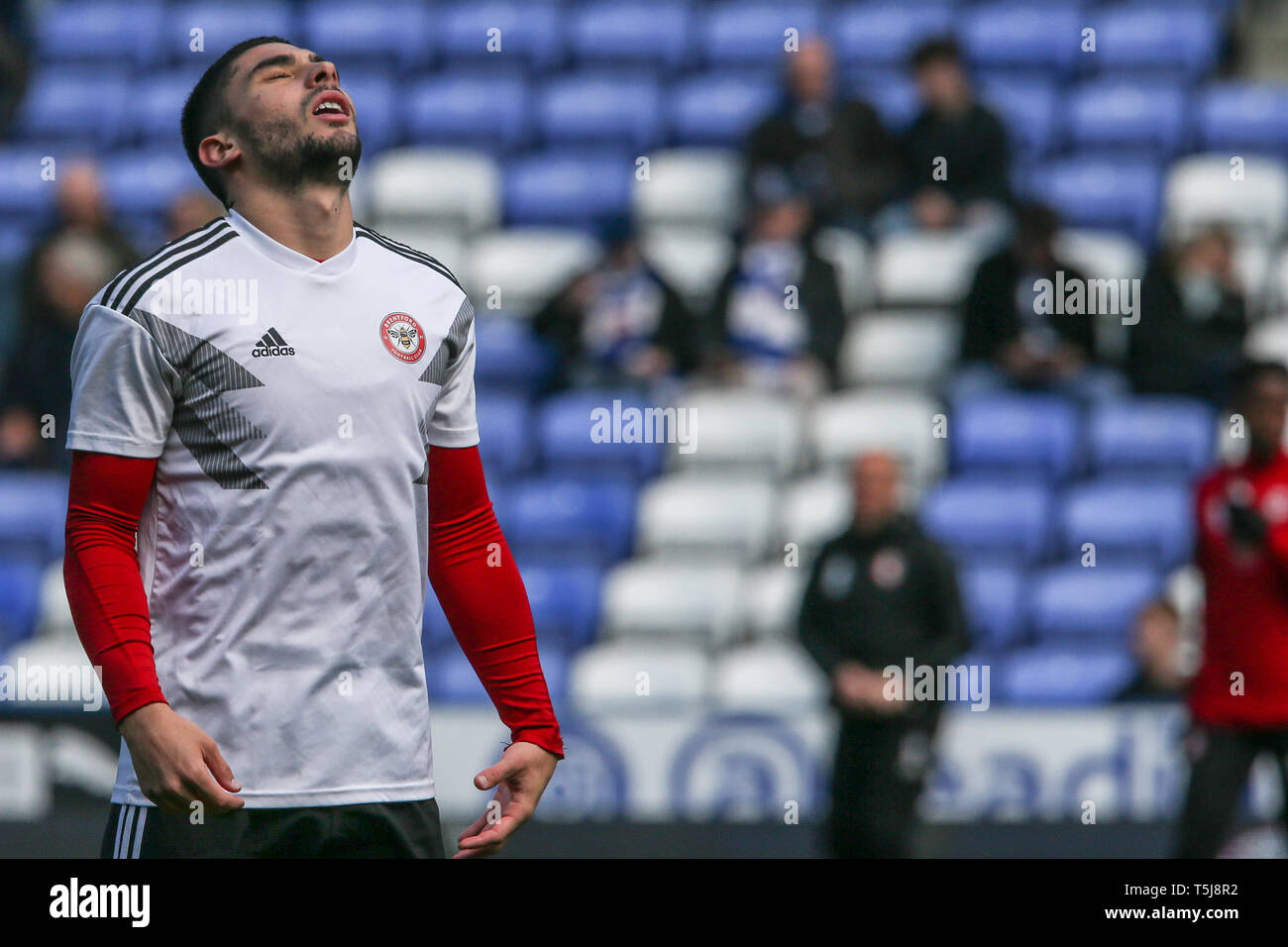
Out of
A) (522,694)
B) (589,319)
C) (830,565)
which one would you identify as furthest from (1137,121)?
(522,694)

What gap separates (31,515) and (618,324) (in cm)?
252

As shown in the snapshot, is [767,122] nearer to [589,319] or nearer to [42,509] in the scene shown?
[589,319]

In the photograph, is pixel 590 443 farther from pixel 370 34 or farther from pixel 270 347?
pixel 270 347

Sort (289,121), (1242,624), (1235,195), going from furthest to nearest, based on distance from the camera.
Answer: (1235,195)
(1242,624)
(289,121)

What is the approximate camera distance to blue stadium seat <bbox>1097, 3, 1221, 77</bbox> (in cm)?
940

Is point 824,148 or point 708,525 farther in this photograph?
point 824,148

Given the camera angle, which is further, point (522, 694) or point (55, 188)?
point (55, 188)

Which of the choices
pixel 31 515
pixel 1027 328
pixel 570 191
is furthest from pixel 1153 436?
pixel 31 515

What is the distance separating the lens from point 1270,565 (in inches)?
215

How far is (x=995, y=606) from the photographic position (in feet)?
24.4

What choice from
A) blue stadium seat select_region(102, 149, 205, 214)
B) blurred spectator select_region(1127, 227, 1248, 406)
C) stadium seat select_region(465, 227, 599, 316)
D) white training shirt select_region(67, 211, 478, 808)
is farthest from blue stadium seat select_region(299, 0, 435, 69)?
white training shirt select_region(67, 211, 478, 808)

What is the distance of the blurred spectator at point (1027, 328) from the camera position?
304 inches

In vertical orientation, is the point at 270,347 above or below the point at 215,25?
below

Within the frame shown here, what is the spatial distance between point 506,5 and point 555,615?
4.00 metres
